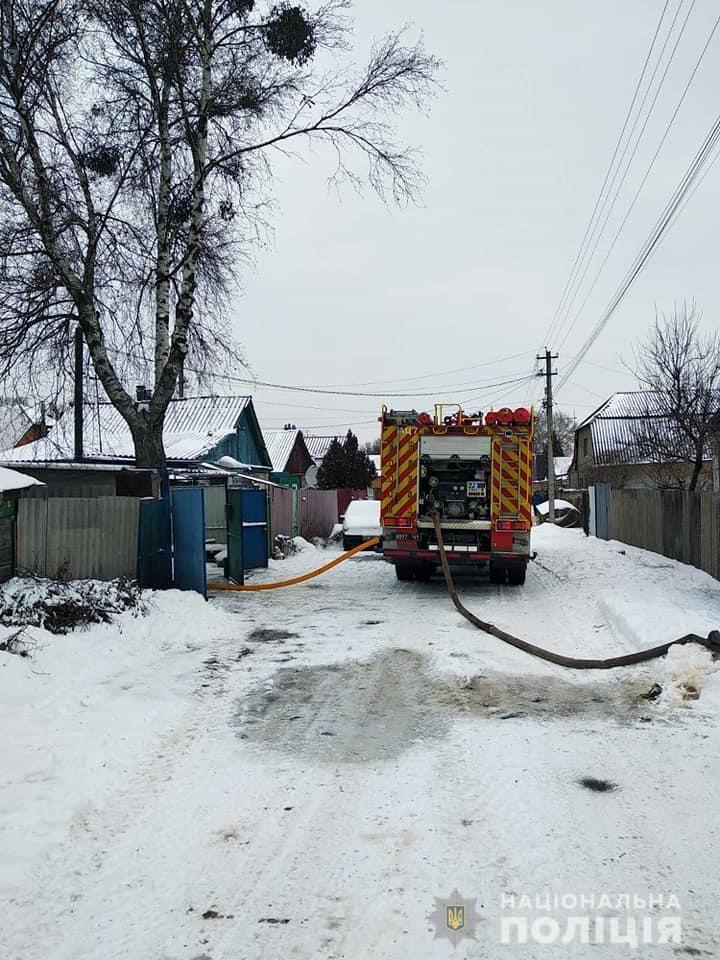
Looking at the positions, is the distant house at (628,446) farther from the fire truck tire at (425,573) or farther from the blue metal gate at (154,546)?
the blue metal gate at (154,546)

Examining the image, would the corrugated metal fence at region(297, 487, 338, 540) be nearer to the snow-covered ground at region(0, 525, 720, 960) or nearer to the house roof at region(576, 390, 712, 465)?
the house roof at region(576, 390, 712, 465)

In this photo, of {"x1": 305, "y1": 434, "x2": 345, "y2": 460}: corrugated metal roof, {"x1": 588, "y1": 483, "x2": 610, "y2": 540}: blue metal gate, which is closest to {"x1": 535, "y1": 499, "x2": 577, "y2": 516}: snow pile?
{"x1": 588, "y1": 483, "x2": 610, "y2": 540}: blue metal gate

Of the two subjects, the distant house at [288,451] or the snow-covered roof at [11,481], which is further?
the distant house at [288,451]

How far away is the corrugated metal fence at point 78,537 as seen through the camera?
938cm

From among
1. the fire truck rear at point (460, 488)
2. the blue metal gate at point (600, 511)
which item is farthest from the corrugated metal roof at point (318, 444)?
the fire truck rear at point (460, 488)

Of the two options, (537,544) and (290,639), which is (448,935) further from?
(537,544)

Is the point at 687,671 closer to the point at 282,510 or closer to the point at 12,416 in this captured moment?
the point at 12,416

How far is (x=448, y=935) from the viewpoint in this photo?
3.12 m

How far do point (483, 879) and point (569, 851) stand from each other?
54 centimetres

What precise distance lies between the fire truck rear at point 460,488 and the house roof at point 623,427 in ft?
35.1

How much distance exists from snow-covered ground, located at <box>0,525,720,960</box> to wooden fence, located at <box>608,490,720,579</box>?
4.71m

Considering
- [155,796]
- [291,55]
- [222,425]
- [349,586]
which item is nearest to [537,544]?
[349,586]

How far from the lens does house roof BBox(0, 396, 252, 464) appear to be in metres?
20.5

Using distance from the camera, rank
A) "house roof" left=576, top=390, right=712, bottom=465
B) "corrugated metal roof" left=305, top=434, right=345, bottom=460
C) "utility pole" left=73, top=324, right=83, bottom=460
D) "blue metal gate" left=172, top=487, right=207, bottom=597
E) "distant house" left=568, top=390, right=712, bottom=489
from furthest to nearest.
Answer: "corrugated metal roof" left=305, top=434, right=345, bottom=460
"house roof" left=576, top=390, right=712, bottom=465
"distant house" left=568, top=390, right=712, bottom=489
"utility pole" left=73, top=324, right=83, bottom=460
"blue metal gate" left=172, top=487, right=207, bottom=597
